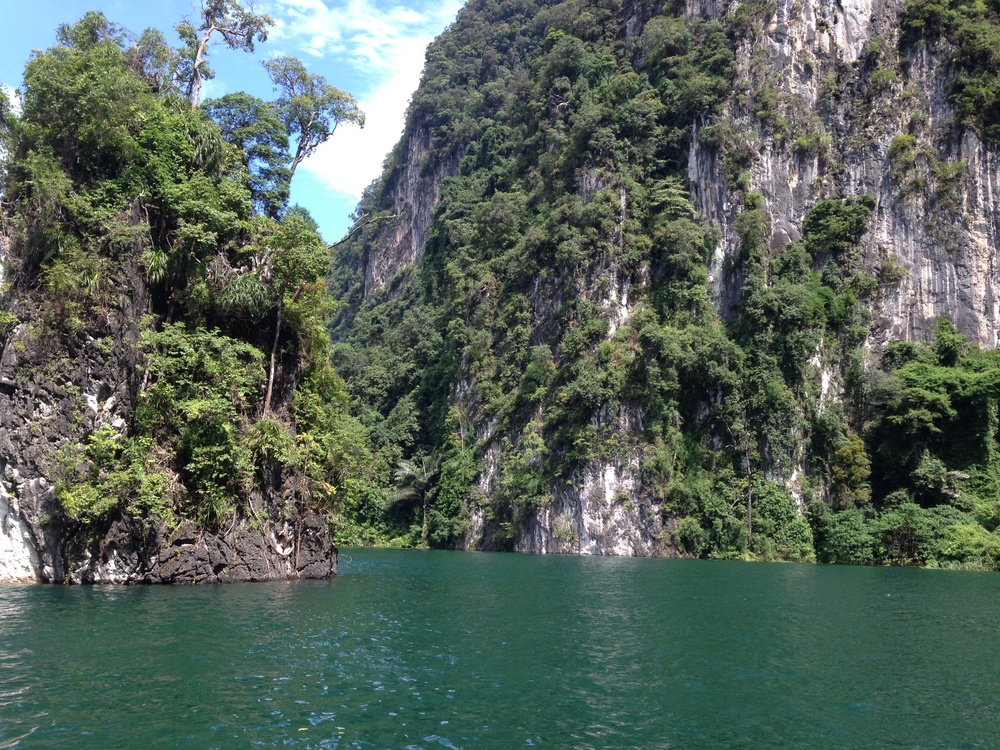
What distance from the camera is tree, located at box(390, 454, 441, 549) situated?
58062 millimetres

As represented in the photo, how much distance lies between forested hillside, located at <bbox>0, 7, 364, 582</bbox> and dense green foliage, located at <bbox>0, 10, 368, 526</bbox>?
2.4 inches

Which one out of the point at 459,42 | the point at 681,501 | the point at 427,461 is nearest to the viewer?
the point at 681,501

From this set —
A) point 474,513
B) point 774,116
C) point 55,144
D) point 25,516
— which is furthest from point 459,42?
point 25,516

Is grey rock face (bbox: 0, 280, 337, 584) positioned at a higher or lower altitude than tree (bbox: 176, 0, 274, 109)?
lower

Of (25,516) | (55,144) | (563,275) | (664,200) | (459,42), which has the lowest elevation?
(25,516)

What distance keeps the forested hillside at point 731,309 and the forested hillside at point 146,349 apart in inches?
969

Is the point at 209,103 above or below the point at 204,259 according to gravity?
above

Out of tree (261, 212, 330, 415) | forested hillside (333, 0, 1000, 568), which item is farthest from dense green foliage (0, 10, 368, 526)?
forested hillside (333, 0, 1000, 568)

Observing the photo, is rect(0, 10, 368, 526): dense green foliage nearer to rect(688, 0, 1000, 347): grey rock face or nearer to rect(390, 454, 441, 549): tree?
rect(390, 454, 441, 549): tree

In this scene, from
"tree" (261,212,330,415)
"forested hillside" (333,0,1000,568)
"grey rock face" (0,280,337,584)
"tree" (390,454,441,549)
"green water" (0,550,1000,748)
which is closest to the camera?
"green water" (0,550,1000,748)

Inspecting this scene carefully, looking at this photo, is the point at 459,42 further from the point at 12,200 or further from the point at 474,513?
the point at 12,200

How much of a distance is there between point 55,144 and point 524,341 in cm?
3749

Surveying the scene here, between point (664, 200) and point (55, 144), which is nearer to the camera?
point (55, 144)

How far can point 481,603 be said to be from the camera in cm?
2058
